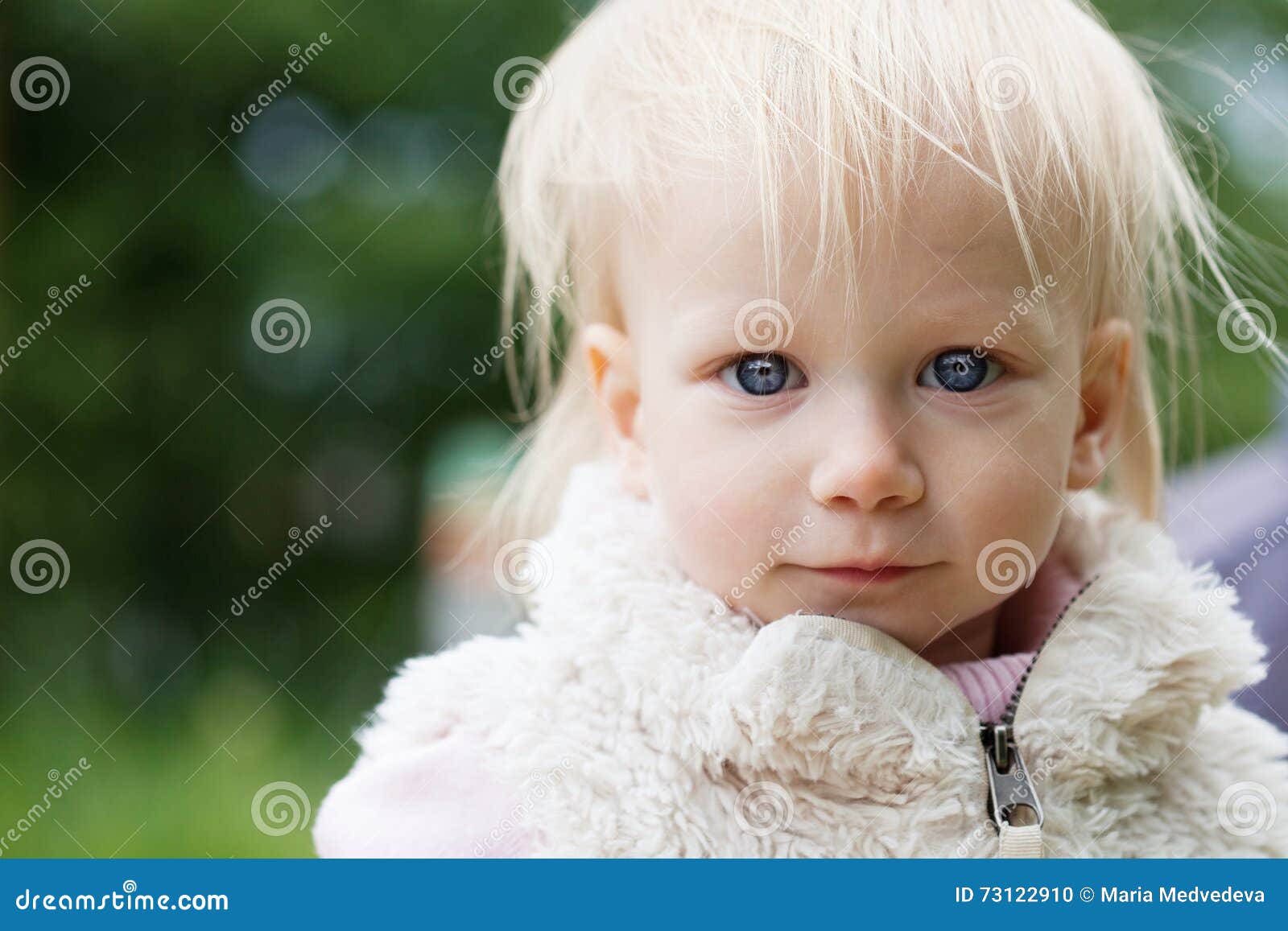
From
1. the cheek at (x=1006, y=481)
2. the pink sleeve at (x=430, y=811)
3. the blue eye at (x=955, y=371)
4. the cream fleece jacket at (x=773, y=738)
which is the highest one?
the blue eye at (x=955, y=371)

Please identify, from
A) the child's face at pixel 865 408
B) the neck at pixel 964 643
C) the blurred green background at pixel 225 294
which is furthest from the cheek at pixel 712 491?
the blurred green background at pixel 225 294

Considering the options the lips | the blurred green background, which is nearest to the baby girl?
the lips

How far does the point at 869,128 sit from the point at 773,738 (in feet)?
1.98

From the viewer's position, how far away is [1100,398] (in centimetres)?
140

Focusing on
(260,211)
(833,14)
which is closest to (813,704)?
(833,14)

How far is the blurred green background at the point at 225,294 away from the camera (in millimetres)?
3500

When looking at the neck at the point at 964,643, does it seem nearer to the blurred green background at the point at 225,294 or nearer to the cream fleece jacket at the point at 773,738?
the cream fleece jacket at the point at 773,738

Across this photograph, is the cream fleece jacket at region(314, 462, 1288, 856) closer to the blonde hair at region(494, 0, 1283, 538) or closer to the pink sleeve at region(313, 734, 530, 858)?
the pink sleeve at region(313, 734, 530, 858)

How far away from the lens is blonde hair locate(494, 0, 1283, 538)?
120cm

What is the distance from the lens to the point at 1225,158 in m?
2.13

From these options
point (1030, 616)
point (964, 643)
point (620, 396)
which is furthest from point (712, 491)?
point (1030, 616)

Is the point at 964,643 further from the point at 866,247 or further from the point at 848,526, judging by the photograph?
the point at 866,247

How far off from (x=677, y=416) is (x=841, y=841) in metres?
0.46

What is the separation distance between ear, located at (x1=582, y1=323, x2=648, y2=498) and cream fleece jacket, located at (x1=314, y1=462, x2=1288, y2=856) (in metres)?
0.07
